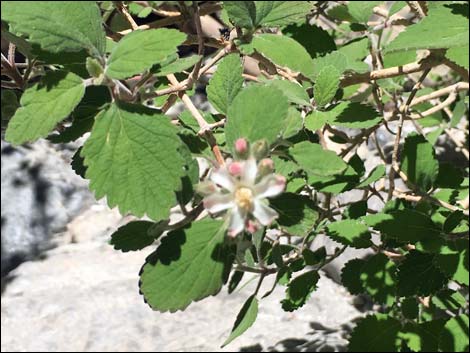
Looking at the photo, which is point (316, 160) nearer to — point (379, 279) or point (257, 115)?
point (257, 115)

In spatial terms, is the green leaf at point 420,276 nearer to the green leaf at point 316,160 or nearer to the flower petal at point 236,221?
the green leaf at point 316,160

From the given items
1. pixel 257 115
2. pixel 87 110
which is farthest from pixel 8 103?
pixel 257 115

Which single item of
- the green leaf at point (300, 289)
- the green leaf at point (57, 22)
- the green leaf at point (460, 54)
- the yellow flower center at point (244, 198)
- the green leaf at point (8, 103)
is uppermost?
the green leaf at point (57, 22)

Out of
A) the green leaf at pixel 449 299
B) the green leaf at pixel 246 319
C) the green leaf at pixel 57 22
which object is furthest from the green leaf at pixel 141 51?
the green leaf at pixel 449 299

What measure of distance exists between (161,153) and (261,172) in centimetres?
12

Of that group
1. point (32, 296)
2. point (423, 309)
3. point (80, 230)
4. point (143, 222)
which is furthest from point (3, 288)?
point (143, 222)

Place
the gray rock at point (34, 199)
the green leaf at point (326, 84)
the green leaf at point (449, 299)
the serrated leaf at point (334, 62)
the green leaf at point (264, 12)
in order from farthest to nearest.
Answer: the gray rock at point (34, 199) → the green leaf at point (449, 299) → the serrated leaf at point (334, 62) → the green leaf at point (326, 84) → the green leaf at point (264, 12)

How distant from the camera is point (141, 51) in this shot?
665mm

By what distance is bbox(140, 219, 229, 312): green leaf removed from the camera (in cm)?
71

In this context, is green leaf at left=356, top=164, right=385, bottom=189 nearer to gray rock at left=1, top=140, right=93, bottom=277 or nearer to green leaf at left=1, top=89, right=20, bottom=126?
green leaf at left=1, top=89, right=20, bottom=126

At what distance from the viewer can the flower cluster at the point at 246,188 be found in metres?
0.64

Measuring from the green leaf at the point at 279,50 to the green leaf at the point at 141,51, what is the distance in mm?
166

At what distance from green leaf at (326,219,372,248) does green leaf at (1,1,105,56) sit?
2.01ft

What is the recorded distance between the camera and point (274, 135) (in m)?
0.69
